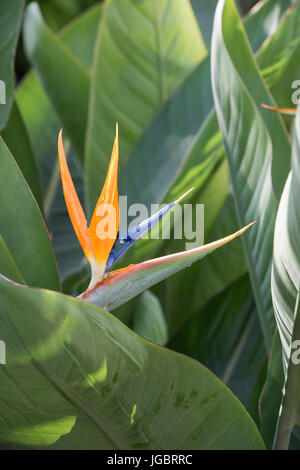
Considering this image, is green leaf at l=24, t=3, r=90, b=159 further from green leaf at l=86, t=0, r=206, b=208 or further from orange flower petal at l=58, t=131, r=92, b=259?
orange flower petal at l=58, t=131, r=92, b=259

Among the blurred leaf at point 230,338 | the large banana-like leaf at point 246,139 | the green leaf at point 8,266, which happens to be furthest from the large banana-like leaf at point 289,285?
the blurred leaf at point 230,338

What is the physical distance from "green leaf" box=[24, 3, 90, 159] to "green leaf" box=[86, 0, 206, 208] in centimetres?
11

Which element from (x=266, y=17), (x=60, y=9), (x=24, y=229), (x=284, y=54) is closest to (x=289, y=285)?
(x=24, y=229)

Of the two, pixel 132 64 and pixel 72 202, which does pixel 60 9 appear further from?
pixel 72 202

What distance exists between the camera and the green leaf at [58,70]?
40.8 inches

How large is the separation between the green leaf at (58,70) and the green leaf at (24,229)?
0.52m

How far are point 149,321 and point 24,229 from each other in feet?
0.72

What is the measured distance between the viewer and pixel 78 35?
123 cm

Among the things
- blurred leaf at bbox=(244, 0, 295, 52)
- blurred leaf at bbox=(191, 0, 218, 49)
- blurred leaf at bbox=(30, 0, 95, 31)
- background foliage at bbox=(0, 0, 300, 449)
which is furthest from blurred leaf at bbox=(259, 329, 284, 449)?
blurred leaf at bbox=(30, 0, 95, 31)

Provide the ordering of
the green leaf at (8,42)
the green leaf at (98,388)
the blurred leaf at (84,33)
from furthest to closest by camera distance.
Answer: the blurred leaf at (84,33) < the green leaf at (8,42) < the green leaf at (98,388)

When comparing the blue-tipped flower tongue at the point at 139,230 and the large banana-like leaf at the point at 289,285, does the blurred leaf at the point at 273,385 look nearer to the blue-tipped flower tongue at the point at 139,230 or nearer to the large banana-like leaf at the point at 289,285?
the large banana-like leaf at the point at 289,285

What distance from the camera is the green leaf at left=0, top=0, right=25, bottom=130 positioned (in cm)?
70

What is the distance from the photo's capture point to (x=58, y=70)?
1.05m

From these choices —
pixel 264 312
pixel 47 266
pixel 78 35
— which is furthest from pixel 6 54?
pixel 78 35
